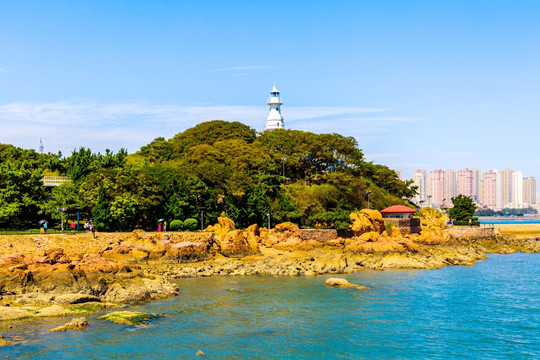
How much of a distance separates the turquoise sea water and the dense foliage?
1592 centimetres

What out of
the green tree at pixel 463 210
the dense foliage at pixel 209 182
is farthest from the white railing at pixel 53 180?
the green tree at pixel 463 210

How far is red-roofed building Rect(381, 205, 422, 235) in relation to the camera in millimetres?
65188

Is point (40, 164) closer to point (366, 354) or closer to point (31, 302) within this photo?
point (31, 302)

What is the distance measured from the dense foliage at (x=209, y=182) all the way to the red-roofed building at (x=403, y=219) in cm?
473

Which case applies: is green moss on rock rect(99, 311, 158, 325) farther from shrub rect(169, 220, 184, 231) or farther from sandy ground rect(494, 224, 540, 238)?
sandy ground rect(494, 224, 540, 238)

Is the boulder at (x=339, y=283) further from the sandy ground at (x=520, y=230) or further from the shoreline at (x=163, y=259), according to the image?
the sandy ground at (x=520, y=230)

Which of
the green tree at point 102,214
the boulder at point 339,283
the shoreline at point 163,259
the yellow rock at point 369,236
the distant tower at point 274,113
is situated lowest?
the boulder at point 339,283

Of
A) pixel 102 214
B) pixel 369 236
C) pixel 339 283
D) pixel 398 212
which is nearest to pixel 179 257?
pixel 102 214

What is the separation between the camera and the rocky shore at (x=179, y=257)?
1161 inches

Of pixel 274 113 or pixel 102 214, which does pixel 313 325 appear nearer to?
pixel 102 214

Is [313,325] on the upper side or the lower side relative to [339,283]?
lower

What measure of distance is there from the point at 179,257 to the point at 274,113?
265 ft

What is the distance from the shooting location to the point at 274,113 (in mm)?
120938

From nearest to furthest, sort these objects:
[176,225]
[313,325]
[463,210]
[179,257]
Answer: [313,325] < [179,257] < [176,225] < [463,210]
